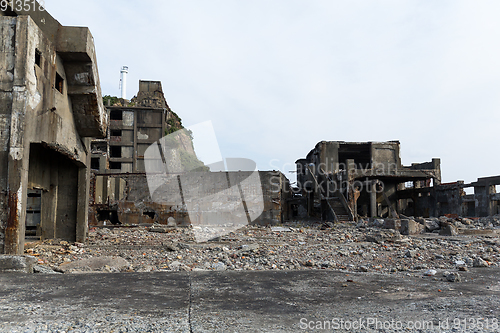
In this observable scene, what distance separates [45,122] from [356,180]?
A: 17.8m

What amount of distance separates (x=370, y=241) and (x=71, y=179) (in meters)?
8.42

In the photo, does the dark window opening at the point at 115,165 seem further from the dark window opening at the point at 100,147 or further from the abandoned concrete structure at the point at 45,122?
the abandoned concrete structure at the point at 45,122

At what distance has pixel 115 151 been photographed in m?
29.5

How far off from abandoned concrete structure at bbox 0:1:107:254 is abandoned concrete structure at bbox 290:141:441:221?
13330mm

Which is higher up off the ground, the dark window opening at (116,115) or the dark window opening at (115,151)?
the dark window opening at (116,115)

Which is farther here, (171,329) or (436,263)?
(436,263)

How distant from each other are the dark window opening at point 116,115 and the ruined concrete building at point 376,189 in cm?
1643

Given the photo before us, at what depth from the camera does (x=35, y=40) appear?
6.08 m

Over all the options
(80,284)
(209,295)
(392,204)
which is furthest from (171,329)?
(392,204)

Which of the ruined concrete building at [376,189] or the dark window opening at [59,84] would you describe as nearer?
the dark window opening at [59,84]

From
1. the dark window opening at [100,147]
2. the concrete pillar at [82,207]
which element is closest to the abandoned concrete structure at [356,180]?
the concrete pillar at [82,207]

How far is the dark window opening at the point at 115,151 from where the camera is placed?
29281 millimetres

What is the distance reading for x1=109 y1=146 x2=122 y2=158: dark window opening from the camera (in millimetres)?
29281

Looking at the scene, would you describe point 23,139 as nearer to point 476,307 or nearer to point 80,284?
point 80,284
